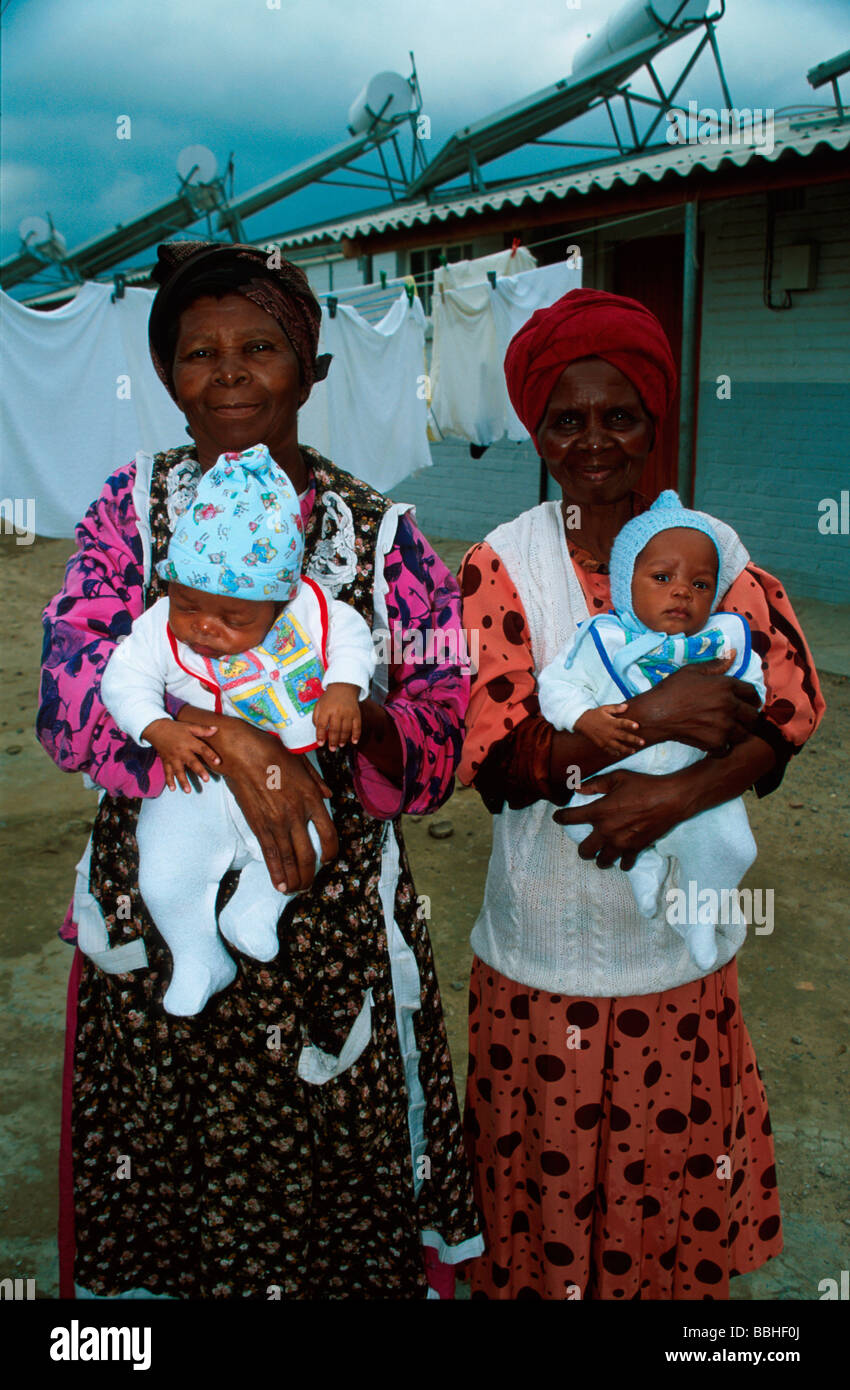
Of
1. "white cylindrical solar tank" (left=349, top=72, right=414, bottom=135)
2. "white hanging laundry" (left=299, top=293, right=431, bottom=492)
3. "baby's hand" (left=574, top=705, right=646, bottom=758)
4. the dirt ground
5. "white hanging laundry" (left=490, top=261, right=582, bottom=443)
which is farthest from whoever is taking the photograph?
"white cylindrical solar tank" (left=349, top=72, right=414, bottom=135)

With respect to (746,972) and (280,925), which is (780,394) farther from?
(280,925)

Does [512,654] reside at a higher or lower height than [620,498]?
lower

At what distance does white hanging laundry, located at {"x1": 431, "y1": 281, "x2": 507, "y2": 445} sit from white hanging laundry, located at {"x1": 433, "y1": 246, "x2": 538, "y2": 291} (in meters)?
0.14

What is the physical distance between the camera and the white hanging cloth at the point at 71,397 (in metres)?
5.08

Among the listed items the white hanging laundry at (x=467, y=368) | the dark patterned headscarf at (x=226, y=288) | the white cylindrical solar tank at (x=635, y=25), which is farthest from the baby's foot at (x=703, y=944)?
the white cylindrical solar tank at (x=635, y=25)

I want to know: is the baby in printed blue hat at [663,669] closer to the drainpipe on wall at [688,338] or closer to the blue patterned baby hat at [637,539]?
the blue patterned baby hat at [637,539]

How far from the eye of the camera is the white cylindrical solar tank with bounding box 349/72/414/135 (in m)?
11.9

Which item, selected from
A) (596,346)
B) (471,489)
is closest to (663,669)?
(596,346)

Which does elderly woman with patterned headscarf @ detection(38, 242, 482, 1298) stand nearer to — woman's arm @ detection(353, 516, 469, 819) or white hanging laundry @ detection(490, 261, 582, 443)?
woman's arm @ detection(353, 516, 469, 819)

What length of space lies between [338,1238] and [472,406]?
6.84 metres

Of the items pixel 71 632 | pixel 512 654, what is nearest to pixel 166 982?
pixel 71 632

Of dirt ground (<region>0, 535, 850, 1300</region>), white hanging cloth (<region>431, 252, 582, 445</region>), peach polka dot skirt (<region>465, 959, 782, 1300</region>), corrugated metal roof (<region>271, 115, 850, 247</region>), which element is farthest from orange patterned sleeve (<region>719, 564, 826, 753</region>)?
corrugated metal roof (<region>271, 115, 850, 247</region>)

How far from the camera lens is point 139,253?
19.4 metres
